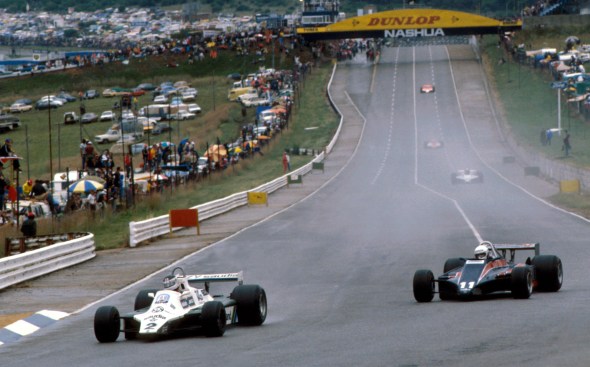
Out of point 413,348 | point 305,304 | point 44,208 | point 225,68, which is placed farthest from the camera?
point 225,68

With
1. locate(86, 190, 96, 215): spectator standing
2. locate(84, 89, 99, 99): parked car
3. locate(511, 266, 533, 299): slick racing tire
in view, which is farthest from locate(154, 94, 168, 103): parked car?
locate(511, 266, 533, 299): slick racing tire

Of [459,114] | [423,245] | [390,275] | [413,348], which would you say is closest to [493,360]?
[413,348]

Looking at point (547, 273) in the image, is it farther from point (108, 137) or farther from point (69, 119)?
point (69, 119)

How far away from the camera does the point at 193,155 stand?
60969 millimetres

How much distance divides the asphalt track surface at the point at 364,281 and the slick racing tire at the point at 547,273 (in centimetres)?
28

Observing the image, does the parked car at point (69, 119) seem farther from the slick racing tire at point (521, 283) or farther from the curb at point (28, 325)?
the slick racing tire at point (521, 283)

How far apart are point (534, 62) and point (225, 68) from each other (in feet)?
127

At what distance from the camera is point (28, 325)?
63.2ft

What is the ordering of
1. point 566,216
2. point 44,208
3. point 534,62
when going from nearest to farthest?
point 566,216 < point 44,208 < point 534,62

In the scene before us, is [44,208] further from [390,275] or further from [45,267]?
[390,275]

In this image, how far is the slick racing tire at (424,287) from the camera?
18.7 metres

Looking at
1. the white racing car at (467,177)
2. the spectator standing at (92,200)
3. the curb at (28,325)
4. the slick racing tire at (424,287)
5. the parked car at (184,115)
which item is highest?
the slick racing tire at (424,287)

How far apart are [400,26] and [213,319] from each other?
4635 inches

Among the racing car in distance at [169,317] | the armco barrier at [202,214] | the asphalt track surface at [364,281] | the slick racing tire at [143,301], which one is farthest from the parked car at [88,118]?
the racing car in distance at [169,317]
